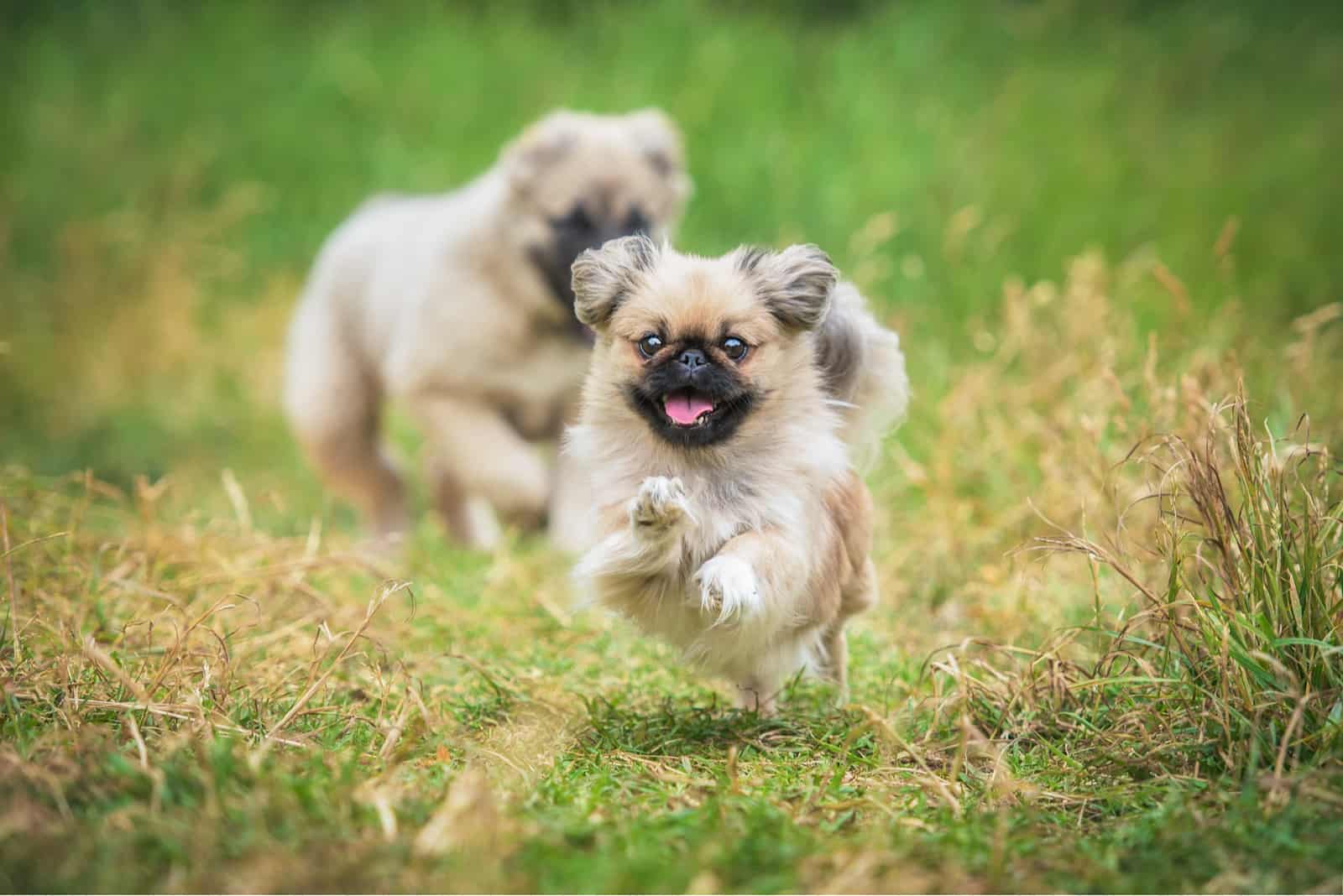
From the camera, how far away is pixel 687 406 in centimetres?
325

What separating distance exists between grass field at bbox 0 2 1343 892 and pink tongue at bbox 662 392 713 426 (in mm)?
806

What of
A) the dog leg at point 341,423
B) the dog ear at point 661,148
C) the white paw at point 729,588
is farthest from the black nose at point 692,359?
the dog leg at point 341,423

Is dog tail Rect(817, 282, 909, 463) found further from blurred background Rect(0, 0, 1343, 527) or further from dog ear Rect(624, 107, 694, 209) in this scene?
dog ear Rect(624, 107, 694, 209)

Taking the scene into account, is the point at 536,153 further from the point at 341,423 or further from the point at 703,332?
the point at 703,332

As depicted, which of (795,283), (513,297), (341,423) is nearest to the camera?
(795,283)

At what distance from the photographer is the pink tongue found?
3.23 metres

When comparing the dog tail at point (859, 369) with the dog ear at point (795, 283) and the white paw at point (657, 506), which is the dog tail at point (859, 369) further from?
the white paw at point (657, 506)

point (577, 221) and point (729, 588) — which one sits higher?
point (577, 221)

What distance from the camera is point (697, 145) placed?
10156mm

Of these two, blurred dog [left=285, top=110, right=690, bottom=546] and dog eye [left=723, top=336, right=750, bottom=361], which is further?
blurred dog [left=285, top=110, right=690, bottom=546]

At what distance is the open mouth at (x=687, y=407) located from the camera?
323 cm

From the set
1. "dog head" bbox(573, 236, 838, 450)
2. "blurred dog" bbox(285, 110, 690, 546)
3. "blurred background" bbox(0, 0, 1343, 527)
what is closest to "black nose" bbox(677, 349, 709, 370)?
"dog head" bbox(573, 236, 838, 450)

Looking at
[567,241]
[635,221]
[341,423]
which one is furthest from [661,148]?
[341,423]

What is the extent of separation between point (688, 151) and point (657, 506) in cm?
742
